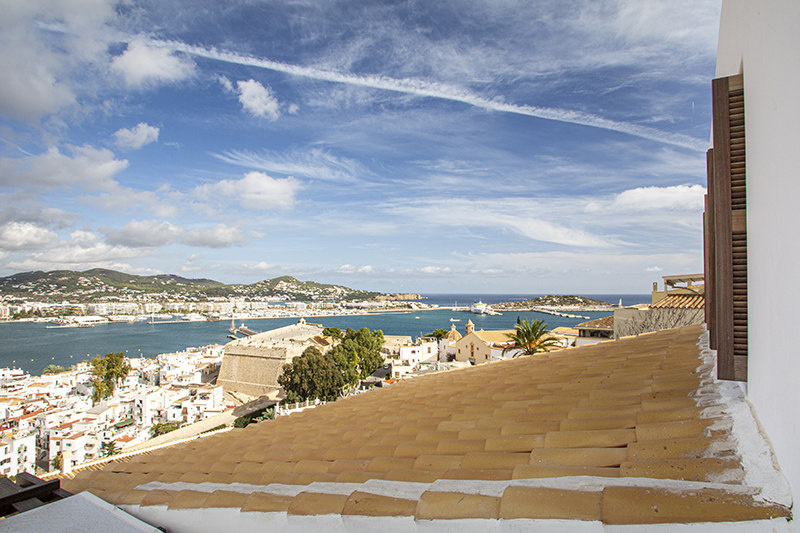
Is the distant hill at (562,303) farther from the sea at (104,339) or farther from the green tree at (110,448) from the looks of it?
the green tree at (110,448)

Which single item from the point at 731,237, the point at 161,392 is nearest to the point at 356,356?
the point at 161,392

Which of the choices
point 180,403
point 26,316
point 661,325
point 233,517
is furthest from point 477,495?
point 26,316

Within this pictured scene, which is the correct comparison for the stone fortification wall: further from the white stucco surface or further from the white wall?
the white wall

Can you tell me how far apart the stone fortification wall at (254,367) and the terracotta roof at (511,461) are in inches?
1547

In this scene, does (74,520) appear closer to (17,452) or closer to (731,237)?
(731,237)

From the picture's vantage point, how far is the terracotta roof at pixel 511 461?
1.36m

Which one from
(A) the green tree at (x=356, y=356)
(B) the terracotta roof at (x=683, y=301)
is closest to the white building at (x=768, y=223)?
(B) the terracotta roof at (x=683, y=301)

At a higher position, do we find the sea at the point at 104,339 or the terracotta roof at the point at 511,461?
the terracotta roof at the point at 511,461

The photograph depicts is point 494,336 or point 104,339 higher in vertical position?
point 494,336

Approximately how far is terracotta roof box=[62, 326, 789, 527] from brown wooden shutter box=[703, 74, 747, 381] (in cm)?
29

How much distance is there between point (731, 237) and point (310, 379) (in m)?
30.4

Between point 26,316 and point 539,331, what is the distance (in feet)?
652

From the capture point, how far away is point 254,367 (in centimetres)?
4403

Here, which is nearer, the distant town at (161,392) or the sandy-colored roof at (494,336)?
the distant town at (161,392)
